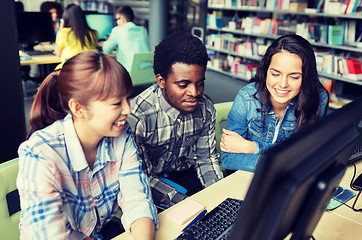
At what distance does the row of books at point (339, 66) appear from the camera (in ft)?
12.6

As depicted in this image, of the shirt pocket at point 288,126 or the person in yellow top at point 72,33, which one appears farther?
the person in yellow top at point 72,33

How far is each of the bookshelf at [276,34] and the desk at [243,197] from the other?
3.26 meters

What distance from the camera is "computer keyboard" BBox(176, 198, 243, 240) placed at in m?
0.86

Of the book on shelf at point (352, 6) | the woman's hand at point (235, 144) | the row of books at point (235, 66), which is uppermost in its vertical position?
the book on shelf at point (352, 6)

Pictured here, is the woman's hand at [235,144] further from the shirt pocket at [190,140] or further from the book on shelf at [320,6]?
the book on shelf at [320,6]

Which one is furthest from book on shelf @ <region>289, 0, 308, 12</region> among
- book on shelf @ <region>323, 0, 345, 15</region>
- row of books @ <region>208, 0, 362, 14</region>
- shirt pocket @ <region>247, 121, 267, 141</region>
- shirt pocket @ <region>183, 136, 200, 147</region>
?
shirt pocket @ <region>183, 136, 200, 147</region>

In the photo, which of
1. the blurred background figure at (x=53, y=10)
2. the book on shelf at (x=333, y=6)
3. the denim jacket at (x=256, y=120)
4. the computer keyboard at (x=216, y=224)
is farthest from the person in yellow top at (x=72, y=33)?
the book on shelf at (x=333, y=6)

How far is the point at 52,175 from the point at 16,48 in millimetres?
1320

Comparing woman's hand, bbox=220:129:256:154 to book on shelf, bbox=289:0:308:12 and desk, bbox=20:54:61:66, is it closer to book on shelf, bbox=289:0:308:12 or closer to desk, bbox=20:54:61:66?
desk, bbox=20:54:61:66

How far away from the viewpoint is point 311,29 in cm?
430

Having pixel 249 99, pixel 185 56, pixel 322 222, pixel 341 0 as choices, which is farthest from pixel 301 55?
pixel 341 0

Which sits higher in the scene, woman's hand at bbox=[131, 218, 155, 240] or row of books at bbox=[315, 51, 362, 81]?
row of books at bbox=[315, 51, 362, 81]

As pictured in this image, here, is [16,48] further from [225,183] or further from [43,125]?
[225,183]

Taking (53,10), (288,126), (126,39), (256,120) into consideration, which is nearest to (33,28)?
(53,10)
